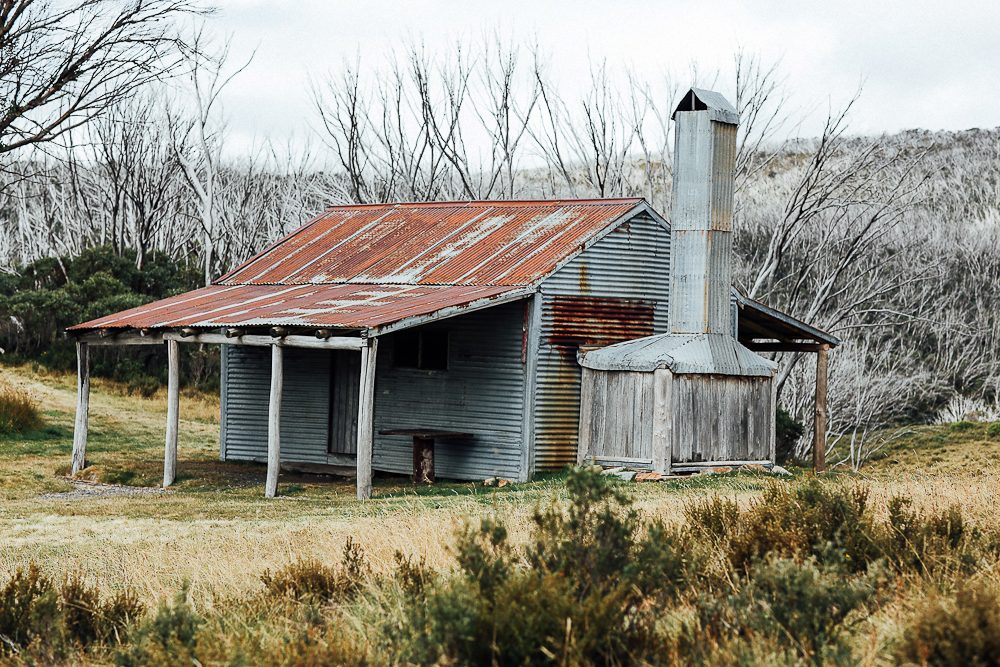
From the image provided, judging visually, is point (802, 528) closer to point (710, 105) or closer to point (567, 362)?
point (567, 362)

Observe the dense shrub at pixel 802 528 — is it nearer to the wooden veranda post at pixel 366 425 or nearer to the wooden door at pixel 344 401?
the wooden veranda post at pixel 366 425

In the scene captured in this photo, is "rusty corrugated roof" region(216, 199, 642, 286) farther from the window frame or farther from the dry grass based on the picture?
the dry grass

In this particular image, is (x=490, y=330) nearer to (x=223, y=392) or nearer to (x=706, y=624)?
(x=223, y=392)

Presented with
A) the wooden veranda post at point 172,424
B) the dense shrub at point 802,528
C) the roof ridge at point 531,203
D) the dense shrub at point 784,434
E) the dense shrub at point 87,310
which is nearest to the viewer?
the dense shrub at point 802,528

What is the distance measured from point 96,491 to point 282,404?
4317 millimetres

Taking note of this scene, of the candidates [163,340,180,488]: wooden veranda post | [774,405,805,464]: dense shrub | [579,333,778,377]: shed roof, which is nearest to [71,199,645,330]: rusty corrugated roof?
[163,340,180,488]: wooden veranda post

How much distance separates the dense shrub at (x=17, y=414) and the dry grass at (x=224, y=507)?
32 centimetres

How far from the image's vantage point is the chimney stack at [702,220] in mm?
18581

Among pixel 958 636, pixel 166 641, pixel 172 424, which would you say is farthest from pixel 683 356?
pixel 958 636

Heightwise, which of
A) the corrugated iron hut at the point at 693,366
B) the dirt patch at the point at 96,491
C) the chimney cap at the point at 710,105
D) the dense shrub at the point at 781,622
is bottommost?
the dirt patch at the point at 96,491

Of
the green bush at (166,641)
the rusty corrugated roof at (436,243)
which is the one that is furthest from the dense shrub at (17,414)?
the green bush at (166,641)

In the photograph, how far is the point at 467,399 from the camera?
19.3 m

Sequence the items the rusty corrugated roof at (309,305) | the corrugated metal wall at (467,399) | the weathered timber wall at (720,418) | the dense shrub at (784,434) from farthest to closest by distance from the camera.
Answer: the dense shrub at (784,434) < the corrugated metal wall at (467,399) < the weathered timber wall at (720,418) < the rusty corrugated roof at (309,305)

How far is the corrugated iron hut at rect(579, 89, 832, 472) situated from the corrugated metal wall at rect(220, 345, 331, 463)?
4904 millimetres
